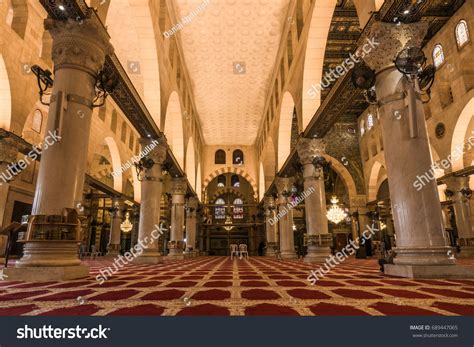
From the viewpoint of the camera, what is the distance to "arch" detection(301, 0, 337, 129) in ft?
28.5

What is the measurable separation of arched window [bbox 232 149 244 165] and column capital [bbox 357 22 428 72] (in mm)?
20727

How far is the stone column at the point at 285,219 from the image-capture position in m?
13.8

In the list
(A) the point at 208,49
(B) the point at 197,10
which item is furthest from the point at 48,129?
(A) the point at 208,49

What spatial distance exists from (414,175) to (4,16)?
40.1 feet

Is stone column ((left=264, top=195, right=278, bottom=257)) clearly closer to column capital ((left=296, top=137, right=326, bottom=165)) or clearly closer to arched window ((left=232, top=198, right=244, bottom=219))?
arched window ((left=232, top=198, right=244, bottom=219))

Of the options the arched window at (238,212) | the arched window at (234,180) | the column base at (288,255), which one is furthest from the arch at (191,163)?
the arched window at (234,180)

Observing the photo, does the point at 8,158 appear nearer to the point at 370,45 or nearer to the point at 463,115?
the point at 370,45

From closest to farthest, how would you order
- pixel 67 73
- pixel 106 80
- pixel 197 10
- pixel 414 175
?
pixel 414 175 < pixel 67 73 < pixel 106 80 < pixel 197 10

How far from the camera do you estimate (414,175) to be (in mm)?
4395

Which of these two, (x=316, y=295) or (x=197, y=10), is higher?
(x=197, y=10)

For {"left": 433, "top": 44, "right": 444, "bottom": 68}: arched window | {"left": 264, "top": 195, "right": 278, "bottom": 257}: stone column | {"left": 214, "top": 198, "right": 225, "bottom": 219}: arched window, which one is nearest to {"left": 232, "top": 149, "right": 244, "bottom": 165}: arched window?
{"left": 214, "top": 198, "right": 225, "bottom": 219}: arched window

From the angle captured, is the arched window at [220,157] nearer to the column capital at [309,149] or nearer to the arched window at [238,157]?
the arched window at [238,157]

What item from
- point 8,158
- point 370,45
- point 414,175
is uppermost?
point 370,45

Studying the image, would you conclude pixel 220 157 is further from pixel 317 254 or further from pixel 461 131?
pixel 317 254
